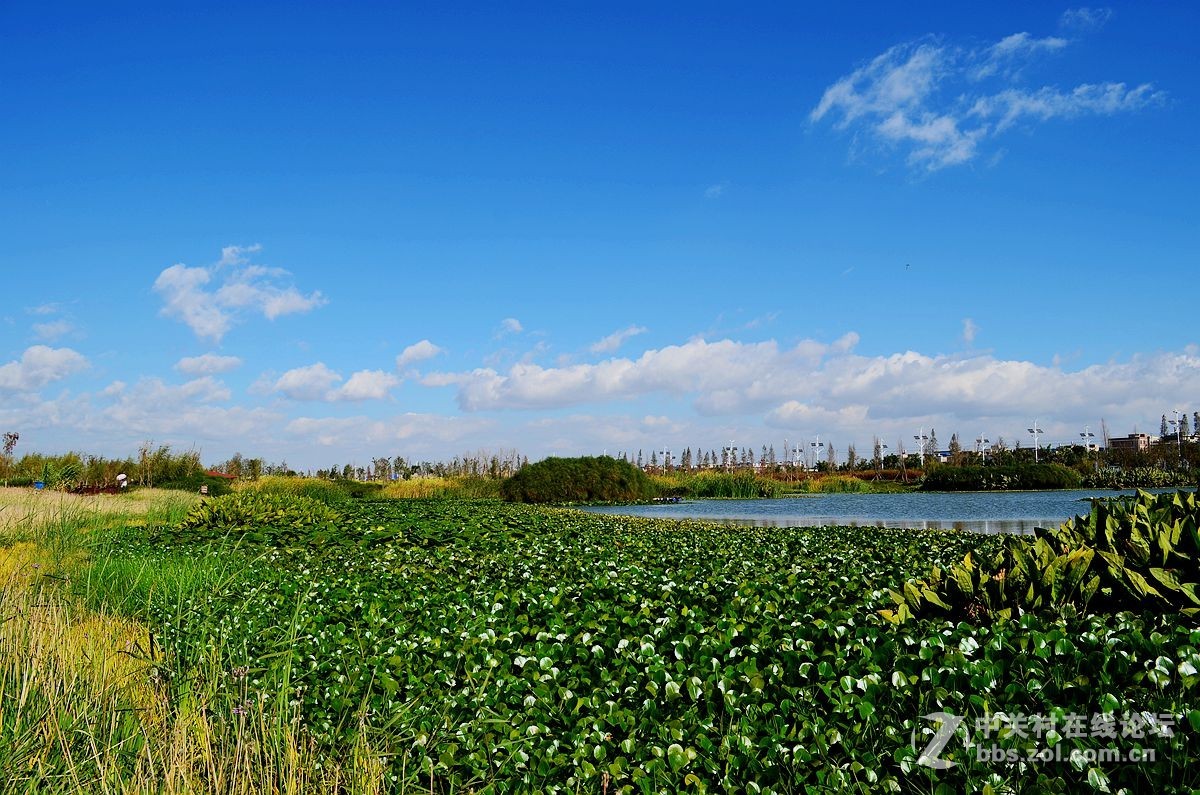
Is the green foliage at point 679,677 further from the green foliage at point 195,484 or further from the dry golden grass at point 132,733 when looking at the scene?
the green foliage at point 195,484

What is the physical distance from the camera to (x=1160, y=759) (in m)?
2.79

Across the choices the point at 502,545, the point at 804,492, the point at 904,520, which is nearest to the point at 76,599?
the point at 502,545

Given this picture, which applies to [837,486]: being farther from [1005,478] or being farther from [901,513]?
[901,513]

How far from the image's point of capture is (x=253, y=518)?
Result: 34.4 feet

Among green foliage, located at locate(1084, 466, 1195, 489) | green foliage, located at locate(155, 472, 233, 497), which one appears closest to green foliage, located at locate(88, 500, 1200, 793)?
green foliage, located at locate(155, 472, 233, 497)

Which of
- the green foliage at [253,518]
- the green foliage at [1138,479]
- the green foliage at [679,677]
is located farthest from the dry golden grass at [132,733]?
the green foliage at [1138,479]

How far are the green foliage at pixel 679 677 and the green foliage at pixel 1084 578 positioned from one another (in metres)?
0.23

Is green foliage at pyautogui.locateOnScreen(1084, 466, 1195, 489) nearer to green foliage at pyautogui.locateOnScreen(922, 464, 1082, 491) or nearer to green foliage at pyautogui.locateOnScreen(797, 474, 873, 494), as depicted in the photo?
green foliage at pyautogui.locateOnScreen(922, 464, 1082, 491)

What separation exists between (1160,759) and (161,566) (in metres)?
7.42

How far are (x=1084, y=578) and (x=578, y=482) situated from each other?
1938cm

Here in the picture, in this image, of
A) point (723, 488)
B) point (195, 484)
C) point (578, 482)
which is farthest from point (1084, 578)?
point (195, 484)

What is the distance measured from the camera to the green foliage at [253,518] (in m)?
9.92

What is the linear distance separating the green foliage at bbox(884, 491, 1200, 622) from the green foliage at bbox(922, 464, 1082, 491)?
92.6 ft

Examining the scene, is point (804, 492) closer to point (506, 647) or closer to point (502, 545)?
point (502, 545)
